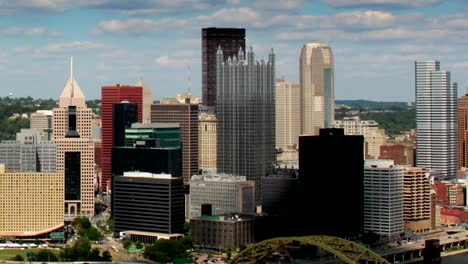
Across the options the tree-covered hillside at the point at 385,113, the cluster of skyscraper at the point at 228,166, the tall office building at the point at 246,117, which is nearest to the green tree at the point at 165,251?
the cluster of skyscraper at the point at 228,166

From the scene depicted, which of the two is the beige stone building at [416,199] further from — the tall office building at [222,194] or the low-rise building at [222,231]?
the low-rise building at [222,231]

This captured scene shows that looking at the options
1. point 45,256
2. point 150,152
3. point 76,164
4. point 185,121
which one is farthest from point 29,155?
point 45,256

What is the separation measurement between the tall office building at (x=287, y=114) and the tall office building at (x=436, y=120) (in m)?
16.6

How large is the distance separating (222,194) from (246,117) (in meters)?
8.40

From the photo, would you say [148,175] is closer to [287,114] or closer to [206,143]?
[206,143]

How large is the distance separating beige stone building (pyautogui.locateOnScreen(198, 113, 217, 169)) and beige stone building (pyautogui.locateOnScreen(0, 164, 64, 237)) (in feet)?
59.8

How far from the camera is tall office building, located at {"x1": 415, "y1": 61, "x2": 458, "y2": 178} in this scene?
7406cm

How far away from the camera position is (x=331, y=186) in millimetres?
48062

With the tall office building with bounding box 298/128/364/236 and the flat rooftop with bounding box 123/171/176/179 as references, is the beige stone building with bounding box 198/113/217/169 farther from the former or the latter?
the tall office building with bounding box 298/128/364/236

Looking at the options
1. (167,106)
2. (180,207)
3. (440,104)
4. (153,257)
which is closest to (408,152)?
(440,104)

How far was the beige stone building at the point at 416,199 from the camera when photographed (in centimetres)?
5216

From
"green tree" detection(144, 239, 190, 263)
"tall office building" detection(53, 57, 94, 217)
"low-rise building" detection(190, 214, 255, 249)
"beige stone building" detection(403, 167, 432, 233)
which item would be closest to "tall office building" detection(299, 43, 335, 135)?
"tall office building" detection(53, 57, 94, 217)

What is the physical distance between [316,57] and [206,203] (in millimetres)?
57488

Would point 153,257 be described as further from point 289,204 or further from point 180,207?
point 289,204
